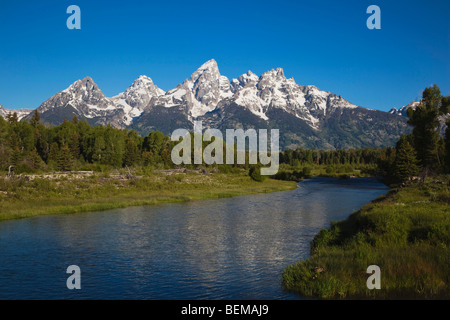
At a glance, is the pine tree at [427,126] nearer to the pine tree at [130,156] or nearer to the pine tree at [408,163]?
the pine tree at [408,163]

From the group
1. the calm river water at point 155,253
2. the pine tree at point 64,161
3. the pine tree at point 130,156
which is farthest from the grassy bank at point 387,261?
the pine tree at point 130,156

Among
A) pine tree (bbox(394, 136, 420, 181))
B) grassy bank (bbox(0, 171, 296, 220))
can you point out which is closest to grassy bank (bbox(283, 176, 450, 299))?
grassy bank (bbox(0, 171, 296, 220))

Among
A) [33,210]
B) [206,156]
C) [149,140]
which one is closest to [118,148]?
Result: [149,140]

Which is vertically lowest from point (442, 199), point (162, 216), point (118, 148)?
point (162, 216)

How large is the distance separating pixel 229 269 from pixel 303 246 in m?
8.83

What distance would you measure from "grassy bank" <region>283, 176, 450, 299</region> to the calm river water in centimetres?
179

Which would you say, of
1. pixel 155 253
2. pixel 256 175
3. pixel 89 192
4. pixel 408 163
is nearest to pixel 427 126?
pixel 408 163

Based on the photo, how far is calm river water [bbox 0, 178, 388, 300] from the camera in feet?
64.3

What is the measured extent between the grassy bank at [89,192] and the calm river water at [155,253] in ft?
16.5

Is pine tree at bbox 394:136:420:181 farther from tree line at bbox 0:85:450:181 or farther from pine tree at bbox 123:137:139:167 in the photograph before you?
pine tree at bbox 123:137:139:167

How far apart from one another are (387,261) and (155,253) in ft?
56.0
